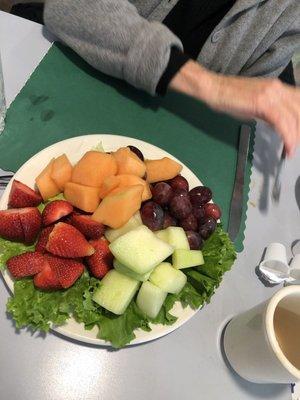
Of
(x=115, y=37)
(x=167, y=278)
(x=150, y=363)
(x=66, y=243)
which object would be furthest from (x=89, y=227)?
(x=115, y=37)

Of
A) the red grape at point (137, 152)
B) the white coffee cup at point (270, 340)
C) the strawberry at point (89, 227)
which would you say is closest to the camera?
the white coffee cup at point (270, 340)

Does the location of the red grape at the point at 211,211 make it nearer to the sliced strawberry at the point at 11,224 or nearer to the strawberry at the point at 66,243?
the strawberry at the point at 66,243

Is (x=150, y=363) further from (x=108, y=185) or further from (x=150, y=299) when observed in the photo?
(x=108, y=185)

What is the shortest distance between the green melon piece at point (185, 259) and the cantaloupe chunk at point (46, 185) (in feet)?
0.81

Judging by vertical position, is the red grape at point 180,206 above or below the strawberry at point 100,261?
above

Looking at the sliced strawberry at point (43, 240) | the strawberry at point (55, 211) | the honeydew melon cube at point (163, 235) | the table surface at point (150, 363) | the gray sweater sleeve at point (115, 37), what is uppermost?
the gray sweater sleeve at point (115, 37)

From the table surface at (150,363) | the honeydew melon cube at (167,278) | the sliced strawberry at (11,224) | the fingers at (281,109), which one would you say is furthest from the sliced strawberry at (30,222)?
the fingers at (281,109)

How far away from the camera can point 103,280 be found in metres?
0.67

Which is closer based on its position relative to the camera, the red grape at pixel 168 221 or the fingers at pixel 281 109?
the red grape at pixel 168 221

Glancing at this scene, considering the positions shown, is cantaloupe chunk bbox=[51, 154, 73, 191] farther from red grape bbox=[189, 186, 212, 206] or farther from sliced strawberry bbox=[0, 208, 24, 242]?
red grape bbox=[189, 186, 212, 206]

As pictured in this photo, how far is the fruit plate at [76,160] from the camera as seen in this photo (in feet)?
2.16

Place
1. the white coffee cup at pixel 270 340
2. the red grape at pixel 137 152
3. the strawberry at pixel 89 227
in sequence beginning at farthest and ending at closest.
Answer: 1. the red grape at pixel 137 152
2. the strawberry at pixel 89 227
3. the white coffee cup at pixel 270 340

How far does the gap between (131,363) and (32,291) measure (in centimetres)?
22

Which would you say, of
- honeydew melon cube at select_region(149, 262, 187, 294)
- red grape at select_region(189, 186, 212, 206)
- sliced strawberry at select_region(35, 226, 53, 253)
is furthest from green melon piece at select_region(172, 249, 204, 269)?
sliced strawberry at select_region(35, 226, 53, 253)
